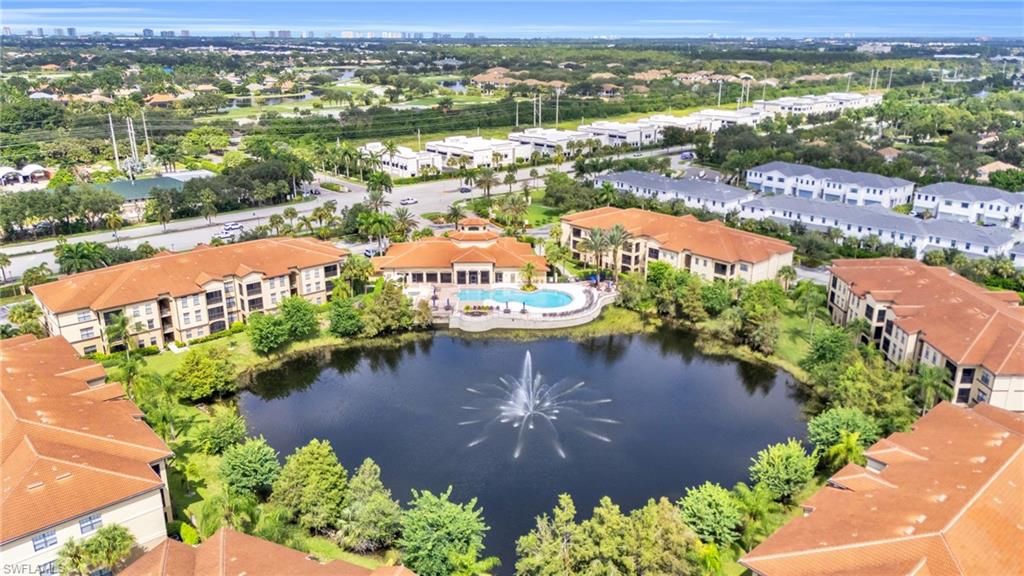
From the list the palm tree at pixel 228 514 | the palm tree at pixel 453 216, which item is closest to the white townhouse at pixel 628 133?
the palm tree at pixel 453 216

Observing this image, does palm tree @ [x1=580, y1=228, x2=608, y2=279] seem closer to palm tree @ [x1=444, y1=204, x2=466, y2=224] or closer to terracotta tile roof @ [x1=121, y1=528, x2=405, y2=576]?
palm tree @ [x1=444, y1=204, x2=466, y2=224]

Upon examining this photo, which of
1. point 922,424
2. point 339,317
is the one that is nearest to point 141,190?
point 339,317

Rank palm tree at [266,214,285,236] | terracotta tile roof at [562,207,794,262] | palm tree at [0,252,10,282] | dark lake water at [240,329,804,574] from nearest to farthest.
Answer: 1. dark lake water at [240,329,804,574]
2. palm tree at [0,252,10,282]
3. terracotta tile roof at [562,207,794,262]
4. palm tree at [266,214,285,236]

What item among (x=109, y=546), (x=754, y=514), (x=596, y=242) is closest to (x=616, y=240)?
(x=596, y=242)

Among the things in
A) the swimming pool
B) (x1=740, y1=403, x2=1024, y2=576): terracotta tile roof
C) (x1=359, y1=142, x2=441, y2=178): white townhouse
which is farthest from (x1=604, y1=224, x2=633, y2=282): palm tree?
(x1=359, y1=142, x2=441, y2=178): white townhouse

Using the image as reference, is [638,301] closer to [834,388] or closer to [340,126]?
[834,388]

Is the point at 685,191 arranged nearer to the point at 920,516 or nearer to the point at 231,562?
the point at 920,516

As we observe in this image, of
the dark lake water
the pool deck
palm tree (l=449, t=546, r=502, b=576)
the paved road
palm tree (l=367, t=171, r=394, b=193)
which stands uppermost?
palm tree (l=367, t=171, r=394, b=193)
